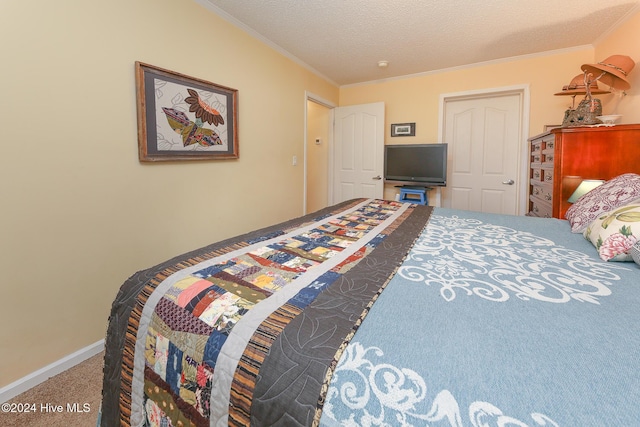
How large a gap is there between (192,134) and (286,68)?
5.33 ft

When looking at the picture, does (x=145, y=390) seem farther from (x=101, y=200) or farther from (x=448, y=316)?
(x=101, y=200)

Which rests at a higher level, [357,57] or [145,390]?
[357,57]

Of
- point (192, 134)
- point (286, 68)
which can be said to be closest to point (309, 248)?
point (192, 134)

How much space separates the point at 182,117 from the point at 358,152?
274 centimetres

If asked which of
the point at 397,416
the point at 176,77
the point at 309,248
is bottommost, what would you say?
the point at 397,416

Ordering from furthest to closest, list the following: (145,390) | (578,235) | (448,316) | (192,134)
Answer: (192,134)
(578,235)
(145,390)
(448,316)

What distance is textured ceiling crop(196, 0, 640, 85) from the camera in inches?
92.1

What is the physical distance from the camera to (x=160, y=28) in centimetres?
201

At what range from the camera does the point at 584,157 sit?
2176 mm

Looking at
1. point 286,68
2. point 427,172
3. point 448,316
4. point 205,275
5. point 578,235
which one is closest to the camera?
point 448,316

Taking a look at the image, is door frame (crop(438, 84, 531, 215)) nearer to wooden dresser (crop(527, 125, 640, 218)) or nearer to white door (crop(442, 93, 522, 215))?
white door (crop(442, 93, 522, 215))

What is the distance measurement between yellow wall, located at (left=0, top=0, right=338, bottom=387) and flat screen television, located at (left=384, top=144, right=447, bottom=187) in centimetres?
249

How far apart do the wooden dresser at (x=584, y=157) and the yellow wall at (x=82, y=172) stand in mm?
2812

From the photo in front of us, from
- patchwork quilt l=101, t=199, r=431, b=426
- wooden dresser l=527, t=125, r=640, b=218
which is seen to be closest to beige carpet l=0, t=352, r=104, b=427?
patchwork quilt l=101, t=199, r=431, b=426
